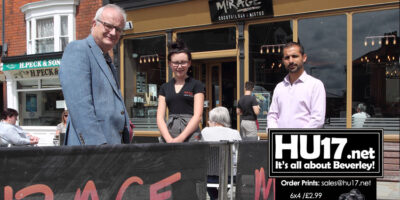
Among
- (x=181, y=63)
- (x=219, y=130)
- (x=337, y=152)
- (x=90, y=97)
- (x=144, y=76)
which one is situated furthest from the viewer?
(x=144, y=76)

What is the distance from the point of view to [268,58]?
28.8 ft

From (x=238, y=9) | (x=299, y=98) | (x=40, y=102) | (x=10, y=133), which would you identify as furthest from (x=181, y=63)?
(x=40, y=102)

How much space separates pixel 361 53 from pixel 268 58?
194 centimetres

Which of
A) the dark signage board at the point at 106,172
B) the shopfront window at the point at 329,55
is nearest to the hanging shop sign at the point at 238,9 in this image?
the shopfront window at the point at 329,55

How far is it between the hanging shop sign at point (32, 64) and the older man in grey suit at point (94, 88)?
946 centimetres

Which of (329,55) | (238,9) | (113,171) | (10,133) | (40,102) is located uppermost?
(238,9)

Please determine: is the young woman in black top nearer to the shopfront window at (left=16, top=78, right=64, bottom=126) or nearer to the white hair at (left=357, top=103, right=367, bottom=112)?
the white hair at (left=357, top=103, right=367, bottom=112)

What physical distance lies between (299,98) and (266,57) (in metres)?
5.44

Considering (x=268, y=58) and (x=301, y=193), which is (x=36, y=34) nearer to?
(x=268, y=58)

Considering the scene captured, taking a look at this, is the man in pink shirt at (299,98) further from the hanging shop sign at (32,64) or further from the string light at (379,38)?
the hanging shop sign at (32,64)

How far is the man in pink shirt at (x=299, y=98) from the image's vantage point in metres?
3.44

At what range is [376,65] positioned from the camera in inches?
299

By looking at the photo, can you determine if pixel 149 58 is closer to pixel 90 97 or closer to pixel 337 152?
pixel 90 97

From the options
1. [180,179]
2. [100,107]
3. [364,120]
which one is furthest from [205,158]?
[364,120]
